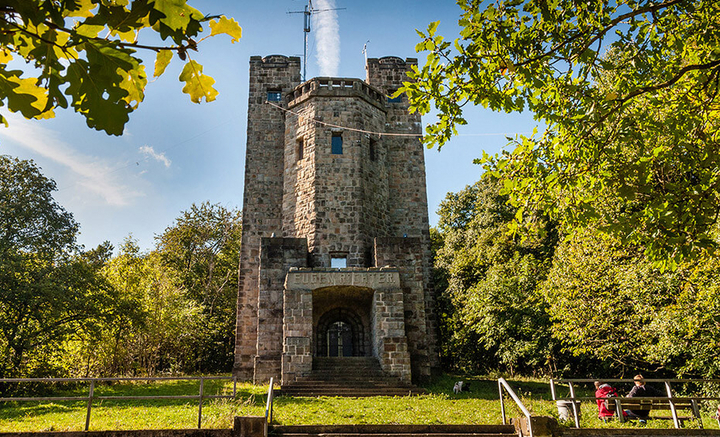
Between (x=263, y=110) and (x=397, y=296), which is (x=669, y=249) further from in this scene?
(x=263, y=110)

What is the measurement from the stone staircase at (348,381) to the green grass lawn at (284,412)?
2.47 feet

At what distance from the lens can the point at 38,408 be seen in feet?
38.8

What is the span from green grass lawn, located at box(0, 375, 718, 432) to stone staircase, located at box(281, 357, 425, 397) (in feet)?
2.47

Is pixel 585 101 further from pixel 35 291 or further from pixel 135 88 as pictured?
pixel 35 291

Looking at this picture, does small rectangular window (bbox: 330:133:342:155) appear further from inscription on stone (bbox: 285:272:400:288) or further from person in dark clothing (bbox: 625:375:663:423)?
person in dark clothing (bbox: 625:375:663:423)

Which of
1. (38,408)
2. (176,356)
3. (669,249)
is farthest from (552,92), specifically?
(176,356)

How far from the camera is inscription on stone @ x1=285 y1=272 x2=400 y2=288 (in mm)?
15227

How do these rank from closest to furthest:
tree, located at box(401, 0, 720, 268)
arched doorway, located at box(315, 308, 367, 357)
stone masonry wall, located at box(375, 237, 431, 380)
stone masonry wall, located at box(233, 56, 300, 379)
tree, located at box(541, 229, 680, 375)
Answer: tree, located at box(401, 0, 720, 268) < tree, located at box(541, 229, 680, 375) < stone masonry wall, located at box(375, 237, 431, 380) < arched doorway, located at box(315, 308, 367, 357) < stone masonry wall, located at box(233, 56, 300, 379)

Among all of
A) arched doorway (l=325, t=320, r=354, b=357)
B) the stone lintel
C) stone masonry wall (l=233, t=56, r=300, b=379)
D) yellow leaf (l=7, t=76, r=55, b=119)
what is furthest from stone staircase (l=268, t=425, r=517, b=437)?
arched doorway (l=325, t=320, r=354, b=357)

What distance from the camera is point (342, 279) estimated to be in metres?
15.3

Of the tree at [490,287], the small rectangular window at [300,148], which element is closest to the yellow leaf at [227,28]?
the tree at [490,287]

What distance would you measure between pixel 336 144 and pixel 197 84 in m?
17.2

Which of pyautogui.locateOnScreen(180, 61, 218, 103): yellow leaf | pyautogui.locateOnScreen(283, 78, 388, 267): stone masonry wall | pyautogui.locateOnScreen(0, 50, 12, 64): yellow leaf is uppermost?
pyautogui.locateOnScreen(283, 78, 388, 267): stone masonry wall

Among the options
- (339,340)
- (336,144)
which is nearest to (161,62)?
(336,144)
